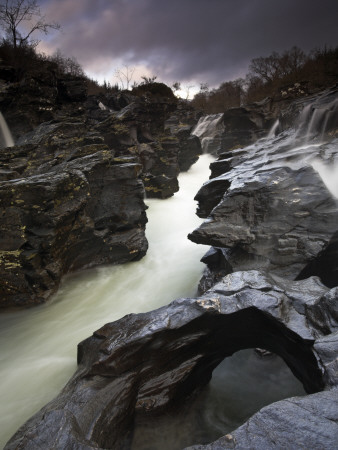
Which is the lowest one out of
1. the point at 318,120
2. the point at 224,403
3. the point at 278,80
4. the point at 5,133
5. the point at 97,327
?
the point at 224,403

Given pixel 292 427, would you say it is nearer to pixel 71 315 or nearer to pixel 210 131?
pixel 71 315

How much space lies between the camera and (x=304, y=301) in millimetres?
3307

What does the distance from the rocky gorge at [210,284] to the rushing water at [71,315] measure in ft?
2.05

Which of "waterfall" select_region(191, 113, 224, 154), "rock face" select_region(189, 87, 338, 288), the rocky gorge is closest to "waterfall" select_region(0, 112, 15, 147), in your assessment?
the rocky gorge

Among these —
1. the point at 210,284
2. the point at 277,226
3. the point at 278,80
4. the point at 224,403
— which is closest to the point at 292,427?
the point at 224,403

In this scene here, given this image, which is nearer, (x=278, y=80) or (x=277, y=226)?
(x=277, y=226)

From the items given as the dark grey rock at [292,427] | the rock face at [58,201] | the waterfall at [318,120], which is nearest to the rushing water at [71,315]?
the rock face at [58,201]

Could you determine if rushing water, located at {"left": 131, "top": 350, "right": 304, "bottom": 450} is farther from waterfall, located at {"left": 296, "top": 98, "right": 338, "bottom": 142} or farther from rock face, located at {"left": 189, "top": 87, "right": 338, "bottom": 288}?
waterfall, located at {"left": 296, "top": 98, "right": 338, "bottom": 142}

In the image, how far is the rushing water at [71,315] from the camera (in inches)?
147

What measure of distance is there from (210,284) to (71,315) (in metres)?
3.12

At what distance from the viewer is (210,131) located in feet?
84.7

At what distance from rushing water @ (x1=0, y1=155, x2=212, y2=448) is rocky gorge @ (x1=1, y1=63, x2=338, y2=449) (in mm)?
626

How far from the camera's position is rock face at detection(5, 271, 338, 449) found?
8.13ft

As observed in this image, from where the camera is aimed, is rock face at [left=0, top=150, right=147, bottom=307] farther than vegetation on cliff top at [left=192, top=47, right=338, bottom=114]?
No
